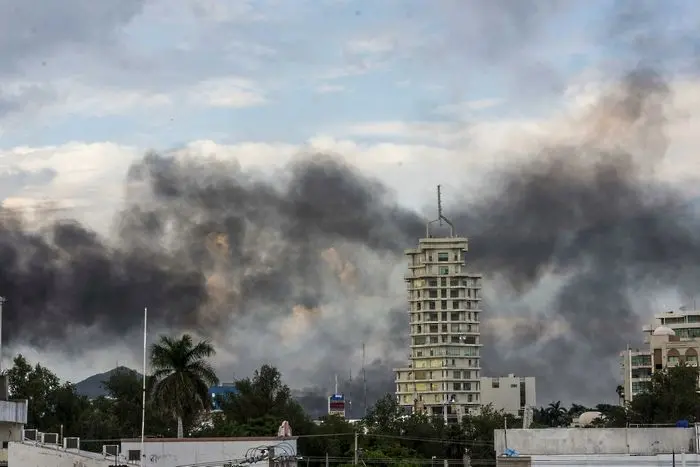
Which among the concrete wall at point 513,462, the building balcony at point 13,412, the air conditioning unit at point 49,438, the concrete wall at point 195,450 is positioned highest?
the building balcony at point 13,412

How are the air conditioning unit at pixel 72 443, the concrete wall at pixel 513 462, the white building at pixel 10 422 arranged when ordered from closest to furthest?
the concrete wall at pixel 513 462
the white building at pixel 10 422
the air conditioning unit at pixel 72 443

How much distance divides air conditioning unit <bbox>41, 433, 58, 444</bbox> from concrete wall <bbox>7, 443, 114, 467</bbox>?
1734 millimetres

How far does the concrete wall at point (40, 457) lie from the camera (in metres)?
80.1

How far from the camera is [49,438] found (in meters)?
86.2

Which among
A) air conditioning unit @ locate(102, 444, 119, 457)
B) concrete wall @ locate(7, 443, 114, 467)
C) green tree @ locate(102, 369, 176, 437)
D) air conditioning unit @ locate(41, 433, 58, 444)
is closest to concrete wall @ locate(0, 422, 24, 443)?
air conditioning unit @ locate(41, 433, 58, 444)

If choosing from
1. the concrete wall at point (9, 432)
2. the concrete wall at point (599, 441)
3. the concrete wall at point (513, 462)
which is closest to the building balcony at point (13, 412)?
the concrete wall at point (9, 432)

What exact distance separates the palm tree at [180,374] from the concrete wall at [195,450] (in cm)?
1967

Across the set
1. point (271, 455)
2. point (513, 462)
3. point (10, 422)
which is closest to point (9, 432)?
point (10, 422)

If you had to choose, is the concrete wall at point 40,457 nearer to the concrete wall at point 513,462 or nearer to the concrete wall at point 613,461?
the concrete wall at point 513,462

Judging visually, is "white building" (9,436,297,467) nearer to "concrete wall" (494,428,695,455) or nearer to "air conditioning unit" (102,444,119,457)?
"air conditioning unit" (102,444,119,457)

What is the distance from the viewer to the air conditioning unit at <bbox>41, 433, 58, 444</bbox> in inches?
3260

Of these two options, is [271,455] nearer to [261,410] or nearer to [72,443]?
[72,443]

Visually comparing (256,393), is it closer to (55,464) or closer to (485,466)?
(485,466)

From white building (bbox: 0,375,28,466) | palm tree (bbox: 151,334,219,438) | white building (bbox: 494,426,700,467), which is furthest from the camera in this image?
palm tree (bbox: 151,334,219,438)
